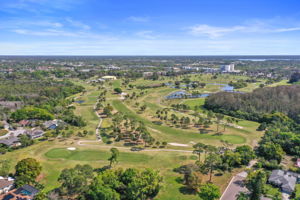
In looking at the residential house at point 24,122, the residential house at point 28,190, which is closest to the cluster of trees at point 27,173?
the residential house at point 28,190

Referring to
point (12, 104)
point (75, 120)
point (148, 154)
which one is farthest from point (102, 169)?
point (12, 104)

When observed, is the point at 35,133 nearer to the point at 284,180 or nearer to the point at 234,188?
the point at 234,188

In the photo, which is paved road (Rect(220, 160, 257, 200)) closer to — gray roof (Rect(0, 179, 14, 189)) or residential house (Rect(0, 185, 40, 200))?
residential house (Rect(0, 185, 40, 200))

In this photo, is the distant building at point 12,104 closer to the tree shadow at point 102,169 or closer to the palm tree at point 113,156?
the tree shadow at point 102,169

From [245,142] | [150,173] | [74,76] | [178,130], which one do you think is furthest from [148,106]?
[74,76]

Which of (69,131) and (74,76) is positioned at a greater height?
(74,76)

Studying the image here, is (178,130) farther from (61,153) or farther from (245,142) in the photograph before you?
(61,153)
